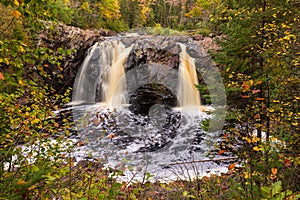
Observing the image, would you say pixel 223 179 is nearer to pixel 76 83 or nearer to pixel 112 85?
pixel 112 85

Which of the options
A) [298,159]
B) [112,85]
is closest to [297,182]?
[298,159]

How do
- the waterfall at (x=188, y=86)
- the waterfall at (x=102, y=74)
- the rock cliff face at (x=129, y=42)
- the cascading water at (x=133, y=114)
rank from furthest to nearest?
the waterfall at (x=102, y=74)
the rock cliff face at (x=129, y=42)
the waterfall at (x=188, y=86)
the cascading water at (x=133, y=114)

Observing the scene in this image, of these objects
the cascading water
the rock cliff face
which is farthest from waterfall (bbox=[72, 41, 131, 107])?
the rock cliff face

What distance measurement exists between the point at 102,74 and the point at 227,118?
31.2ft

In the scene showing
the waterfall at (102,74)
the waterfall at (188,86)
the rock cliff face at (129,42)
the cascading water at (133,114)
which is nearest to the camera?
the cascading water at (133,114)

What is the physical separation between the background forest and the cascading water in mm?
1928

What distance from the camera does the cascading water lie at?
25.5ft

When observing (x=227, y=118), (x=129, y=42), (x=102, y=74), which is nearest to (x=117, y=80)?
(x=102, y=74)

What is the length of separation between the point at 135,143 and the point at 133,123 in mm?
1762

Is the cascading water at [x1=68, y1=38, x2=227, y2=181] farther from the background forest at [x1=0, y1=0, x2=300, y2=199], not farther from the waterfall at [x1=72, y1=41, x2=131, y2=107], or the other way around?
the background forest at [x1=0, y1=0, x2=300, y2=199]

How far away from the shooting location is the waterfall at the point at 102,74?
1286 cm

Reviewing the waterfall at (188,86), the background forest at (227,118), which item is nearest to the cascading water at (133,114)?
the waterfall at (188,86)

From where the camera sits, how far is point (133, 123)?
32.8ft

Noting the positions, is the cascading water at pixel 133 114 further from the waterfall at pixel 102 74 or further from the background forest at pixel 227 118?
the background forest at pixel 227 118
